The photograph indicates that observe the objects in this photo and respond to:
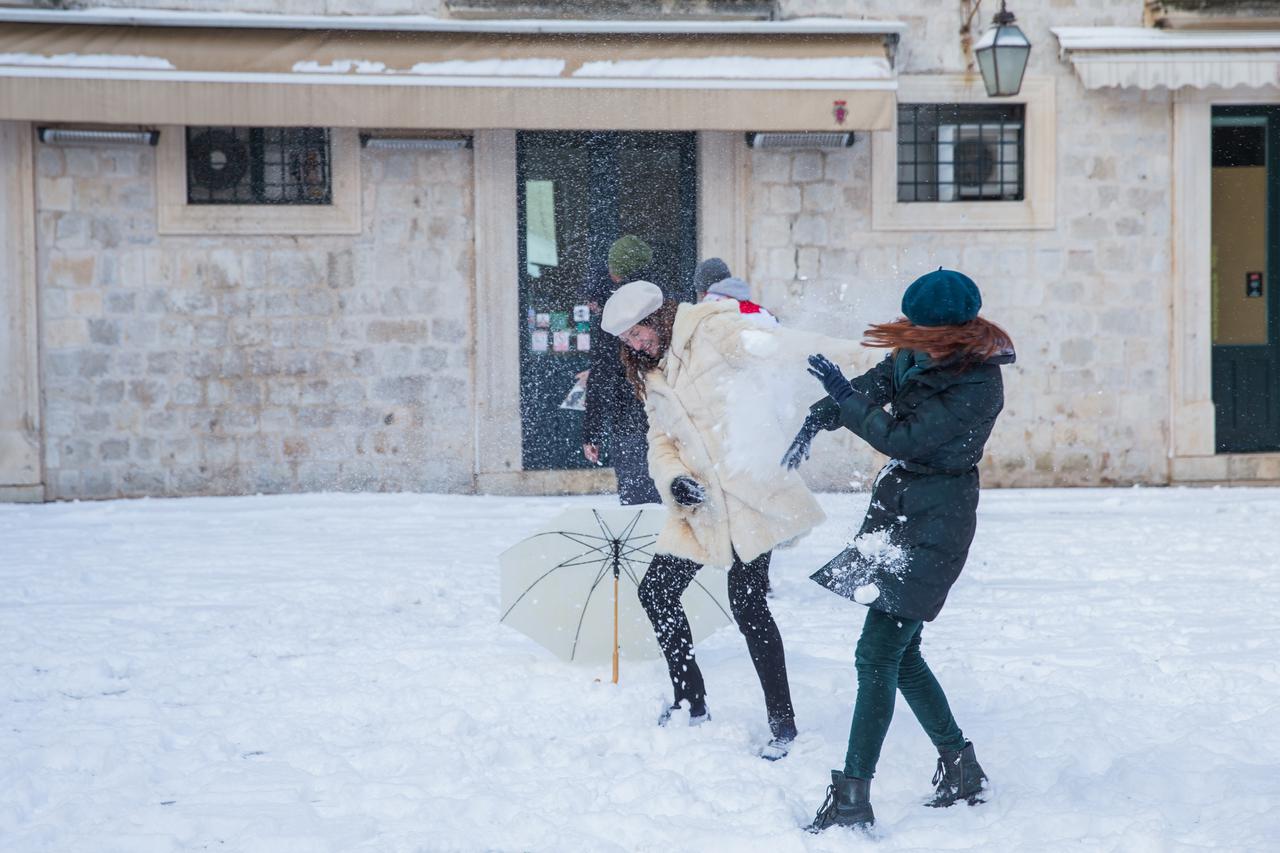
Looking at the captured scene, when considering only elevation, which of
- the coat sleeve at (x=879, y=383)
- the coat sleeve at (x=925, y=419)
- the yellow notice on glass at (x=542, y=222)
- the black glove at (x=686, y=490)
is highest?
the yellow notice on glass at (x=542, y=222)

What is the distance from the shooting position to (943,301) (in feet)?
12.0

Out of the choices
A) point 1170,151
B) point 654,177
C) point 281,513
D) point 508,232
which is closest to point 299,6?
point 508,232

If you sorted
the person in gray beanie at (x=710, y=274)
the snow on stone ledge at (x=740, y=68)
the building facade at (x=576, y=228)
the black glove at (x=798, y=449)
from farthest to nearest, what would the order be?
the building facade at (x=576, y=228), the snow on stone ledge at (x=740, y=68), the person in gray beanie at (x=710, y=274), the black glove at (x=798, y=449)

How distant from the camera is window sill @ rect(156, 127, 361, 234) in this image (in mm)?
11391

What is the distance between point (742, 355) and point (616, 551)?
3.77 feet

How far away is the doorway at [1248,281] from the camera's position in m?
12.2

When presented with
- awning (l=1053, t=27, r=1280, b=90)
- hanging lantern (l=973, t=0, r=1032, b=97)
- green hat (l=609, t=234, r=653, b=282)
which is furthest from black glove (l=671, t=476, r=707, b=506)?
awning (l=1053, t=27, r=1280, b=90)

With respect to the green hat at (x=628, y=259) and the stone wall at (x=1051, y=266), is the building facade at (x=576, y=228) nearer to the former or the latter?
the stone wall at (x=1051, y=266)

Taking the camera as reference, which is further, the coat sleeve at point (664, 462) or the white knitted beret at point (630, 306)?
the white knitted beret at point (630, 306)

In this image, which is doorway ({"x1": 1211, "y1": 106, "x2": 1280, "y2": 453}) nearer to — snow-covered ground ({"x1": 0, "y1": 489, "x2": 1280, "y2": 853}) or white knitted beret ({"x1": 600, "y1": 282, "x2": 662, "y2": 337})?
snow-covered ground ({"x1": 0, "y1": 489, "x2": 1280, "y2": 853})

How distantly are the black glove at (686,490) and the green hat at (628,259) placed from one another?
2242 millimetres

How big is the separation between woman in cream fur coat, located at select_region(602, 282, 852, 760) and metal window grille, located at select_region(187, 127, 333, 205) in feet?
25.5

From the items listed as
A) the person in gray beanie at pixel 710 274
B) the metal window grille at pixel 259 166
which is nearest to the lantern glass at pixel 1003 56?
the person in gray beanie at pixel 710 274

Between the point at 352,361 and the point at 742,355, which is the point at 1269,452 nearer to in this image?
the point at 352,361
